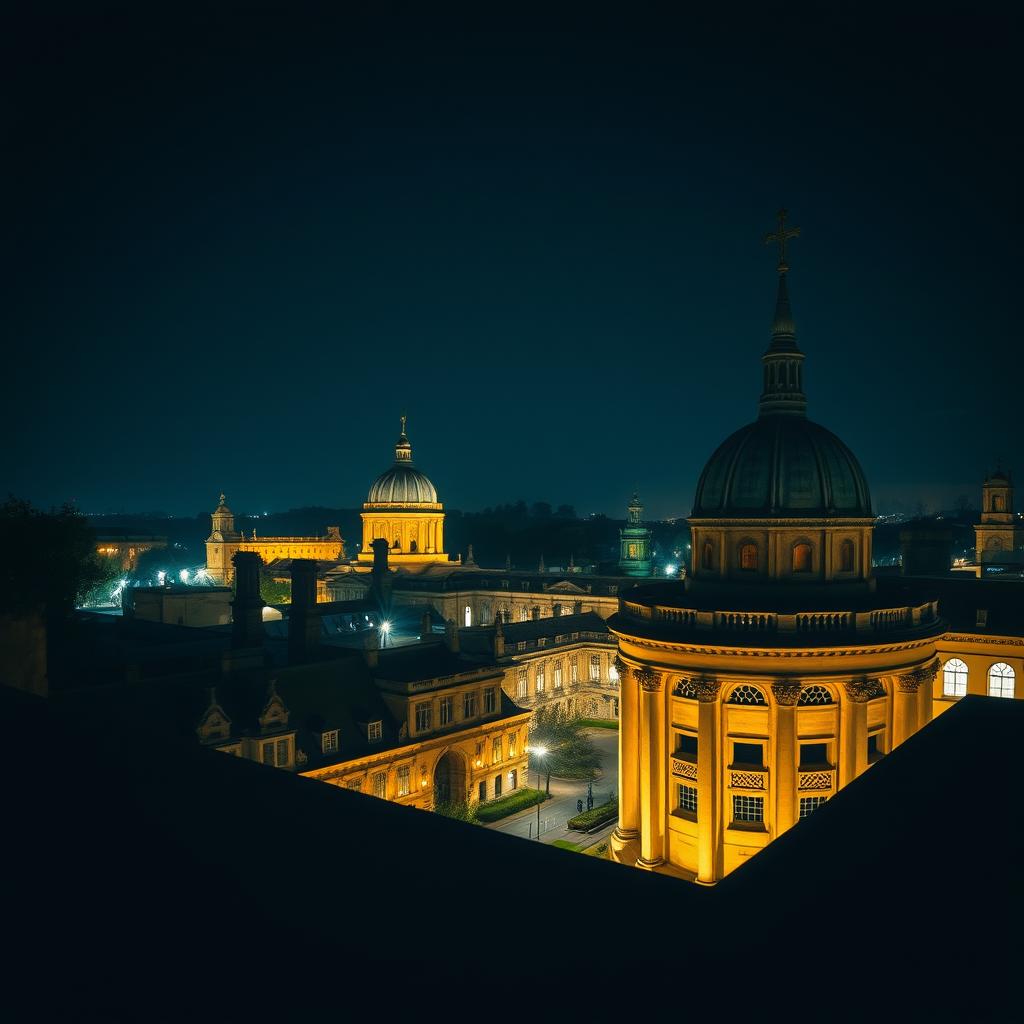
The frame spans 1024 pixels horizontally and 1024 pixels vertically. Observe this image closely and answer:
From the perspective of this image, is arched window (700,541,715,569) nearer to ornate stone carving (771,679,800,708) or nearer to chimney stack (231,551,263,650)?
ornate stone carving (771,679,800,708)

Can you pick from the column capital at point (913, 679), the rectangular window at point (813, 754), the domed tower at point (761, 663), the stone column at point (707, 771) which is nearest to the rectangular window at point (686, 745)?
the domed tower at point (761, 663)

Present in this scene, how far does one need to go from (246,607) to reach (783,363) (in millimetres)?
36623

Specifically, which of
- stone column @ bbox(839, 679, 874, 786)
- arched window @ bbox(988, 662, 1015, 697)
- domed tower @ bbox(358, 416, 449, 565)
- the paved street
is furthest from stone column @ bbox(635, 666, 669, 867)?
domed tower @ bbox(358, 416, 449, 565)

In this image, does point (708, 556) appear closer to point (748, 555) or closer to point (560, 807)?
point (748, 555)

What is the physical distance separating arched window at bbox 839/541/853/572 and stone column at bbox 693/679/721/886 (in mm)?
10183

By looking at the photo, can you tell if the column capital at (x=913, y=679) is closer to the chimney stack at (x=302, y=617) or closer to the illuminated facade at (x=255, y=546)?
the chimney stack at (x=302, y=617)

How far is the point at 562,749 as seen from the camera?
6881 cm

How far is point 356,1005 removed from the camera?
6.39m

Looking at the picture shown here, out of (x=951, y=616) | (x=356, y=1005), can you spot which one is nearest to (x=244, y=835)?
(x=356, y=1005)

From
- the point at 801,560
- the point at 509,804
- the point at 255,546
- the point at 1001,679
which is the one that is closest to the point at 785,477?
the point at 801,560

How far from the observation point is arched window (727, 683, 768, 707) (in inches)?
1645

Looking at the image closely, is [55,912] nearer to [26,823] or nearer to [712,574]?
[26,823]

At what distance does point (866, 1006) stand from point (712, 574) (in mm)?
40362

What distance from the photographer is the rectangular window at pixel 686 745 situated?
43562 millimetres
